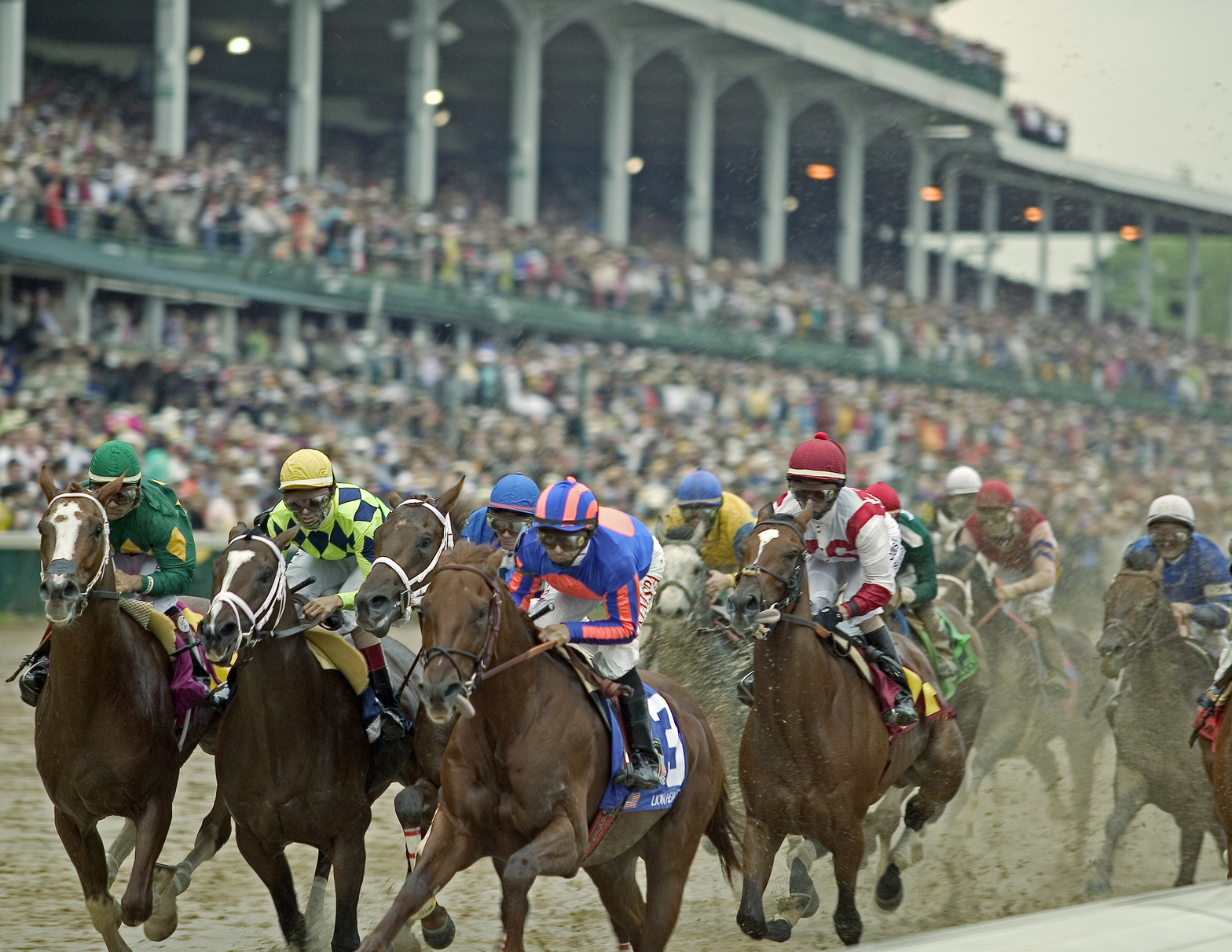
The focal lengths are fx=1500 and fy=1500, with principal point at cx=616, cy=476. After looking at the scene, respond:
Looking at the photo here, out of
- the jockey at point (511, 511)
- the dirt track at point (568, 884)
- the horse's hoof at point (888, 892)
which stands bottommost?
the dirt track at point (568, 884)

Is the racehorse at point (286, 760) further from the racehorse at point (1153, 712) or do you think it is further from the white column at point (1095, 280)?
the white column at point (1095, 280)

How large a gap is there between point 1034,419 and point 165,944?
67.7 ft

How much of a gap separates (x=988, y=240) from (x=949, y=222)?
2.92 feet

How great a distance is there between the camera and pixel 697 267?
23953 mm

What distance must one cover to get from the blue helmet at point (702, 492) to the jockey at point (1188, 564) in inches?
88.2

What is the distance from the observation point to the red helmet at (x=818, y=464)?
5.83 m

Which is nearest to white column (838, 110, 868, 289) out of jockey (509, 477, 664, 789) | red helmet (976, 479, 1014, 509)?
red helmet (976, 479, 1014, 509)

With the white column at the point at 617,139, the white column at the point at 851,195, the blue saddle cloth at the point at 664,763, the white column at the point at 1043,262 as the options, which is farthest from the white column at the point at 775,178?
the blue saddle cloth at the point at 664,763

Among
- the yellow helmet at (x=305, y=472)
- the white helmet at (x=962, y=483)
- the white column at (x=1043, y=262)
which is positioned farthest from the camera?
the white column at (x=1043, y=262)

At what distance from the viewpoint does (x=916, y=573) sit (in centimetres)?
729

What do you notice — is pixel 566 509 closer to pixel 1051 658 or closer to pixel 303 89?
pixel 1051 658

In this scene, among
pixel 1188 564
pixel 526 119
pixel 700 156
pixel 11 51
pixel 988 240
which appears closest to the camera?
pixel 1188 564

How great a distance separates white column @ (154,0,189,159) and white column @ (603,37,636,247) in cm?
791

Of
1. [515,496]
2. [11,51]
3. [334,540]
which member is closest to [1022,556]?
[515,496]
